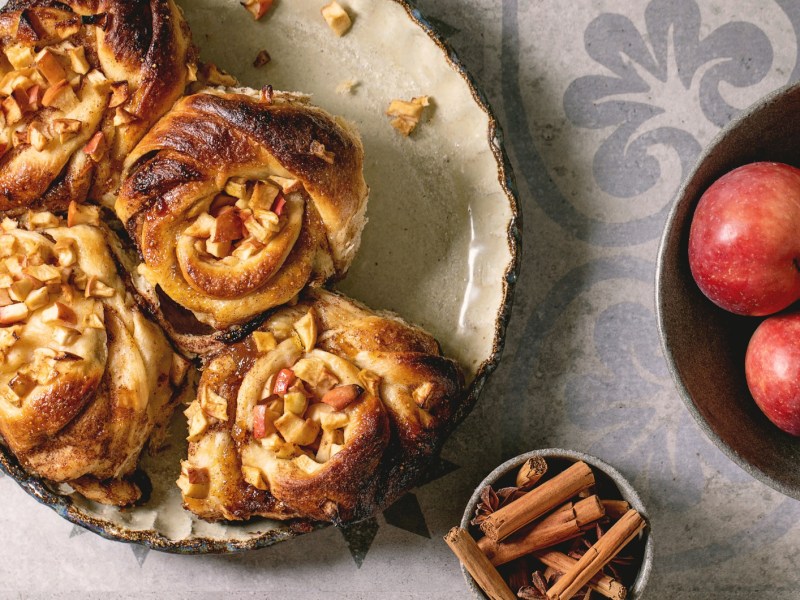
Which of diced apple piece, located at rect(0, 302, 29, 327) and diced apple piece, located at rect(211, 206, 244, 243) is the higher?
diced apple piece, located at rect(211, 206, 244, 243)

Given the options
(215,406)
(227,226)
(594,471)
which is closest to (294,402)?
(215,406)

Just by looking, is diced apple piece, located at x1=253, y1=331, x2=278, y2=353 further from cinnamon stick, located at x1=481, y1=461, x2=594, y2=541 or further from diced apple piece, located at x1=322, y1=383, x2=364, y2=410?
cinnamon stick, located at x1=481, y1=461, x2=594, y2=541

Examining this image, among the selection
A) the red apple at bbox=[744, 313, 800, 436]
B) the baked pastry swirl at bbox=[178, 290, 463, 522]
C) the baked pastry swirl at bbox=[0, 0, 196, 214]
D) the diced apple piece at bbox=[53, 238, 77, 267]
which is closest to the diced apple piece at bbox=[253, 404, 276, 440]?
the baked pastry swirl at bbox=[178, 290, 463, 522]

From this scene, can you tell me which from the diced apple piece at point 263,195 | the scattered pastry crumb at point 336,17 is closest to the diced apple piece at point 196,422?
the diced apple piece at point 263,195

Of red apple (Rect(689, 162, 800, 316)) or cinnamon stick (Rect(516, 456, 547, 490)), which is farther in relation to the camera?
cinnamon stick (Rect(516, 456, 547, 490))

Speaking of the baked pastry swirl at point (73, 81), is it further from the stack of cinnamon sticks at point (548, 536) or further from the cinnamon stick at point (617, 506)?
the cinnamon stick at point (617, 506)

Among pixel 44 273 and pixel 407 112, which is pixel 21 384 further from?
pixel 407 112

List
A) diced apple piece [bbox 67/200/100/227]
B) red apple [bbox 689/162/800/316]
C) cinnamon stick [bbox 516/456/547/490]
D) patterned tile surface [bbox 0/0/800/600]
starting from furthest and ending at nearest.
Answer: patterned tile surface [bbox 0/0/800/600], cinnamon stick [bbox 516/456/547/490], diced apple piece [bbox 67/200/100/227], red apple [bbox 689/162/800/316]

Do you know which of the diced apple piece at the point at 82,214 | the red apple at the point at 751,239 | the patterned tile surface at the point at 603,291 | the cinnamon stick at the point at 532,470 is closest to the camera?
the red apple at the point at 751,239
